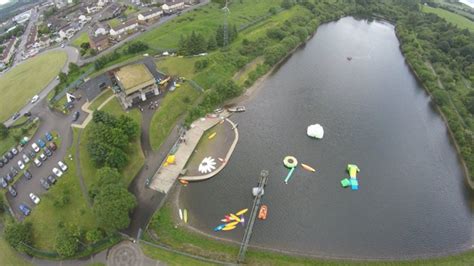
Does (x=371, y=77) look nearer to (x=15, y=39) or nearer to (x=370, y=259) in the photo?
(x=370, y=259)

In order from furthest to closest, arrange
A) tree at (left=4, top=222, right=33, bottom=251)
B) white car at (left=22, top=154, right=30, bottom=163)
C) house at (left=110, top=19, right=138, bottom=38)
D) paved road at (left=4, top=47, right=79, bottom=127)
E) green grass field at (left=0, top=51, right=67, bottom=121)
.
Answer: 1. house at (left=110, top=19, right=138, bottom=38)
2. green grass field at (left=0, top=51, right=67, bottom=121)
3. paved road at (left=4, top=47, right=79, bottom=127)
4. white car at (left=22, top=154, right=30, bottom=163)
5. tree at (left=4, top=222, right=33, bottom=251)

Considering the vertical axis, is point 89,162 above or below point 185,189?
above

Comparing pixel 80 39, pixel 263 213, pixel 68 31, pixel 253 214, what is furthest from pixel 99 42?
pixel 263 213

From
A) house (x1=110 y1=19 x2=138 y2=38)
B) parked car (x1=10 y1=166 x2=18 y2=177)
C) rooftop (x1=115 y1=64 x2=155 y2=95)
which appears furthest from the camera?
house (x1=110 y1=19 x2=138 y2=38)

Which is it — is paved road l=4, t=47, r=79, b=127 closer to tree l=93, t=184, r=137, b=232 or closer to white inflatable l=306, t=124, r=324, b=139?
tree l=93, t=184, r=137, b=232

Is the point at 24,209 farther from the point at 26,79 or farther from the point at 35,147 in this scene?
the point at 26,79

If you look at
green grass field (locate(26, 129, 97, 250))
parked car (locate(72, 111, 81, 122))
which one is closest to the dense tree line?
green grass field (locate(26, 129, 97, 250))

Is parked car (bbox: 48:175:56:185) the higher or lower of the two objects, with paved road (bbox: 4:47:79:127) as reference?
lower

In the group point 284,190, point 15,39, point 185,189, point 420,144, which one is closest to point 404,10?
point 420,144
